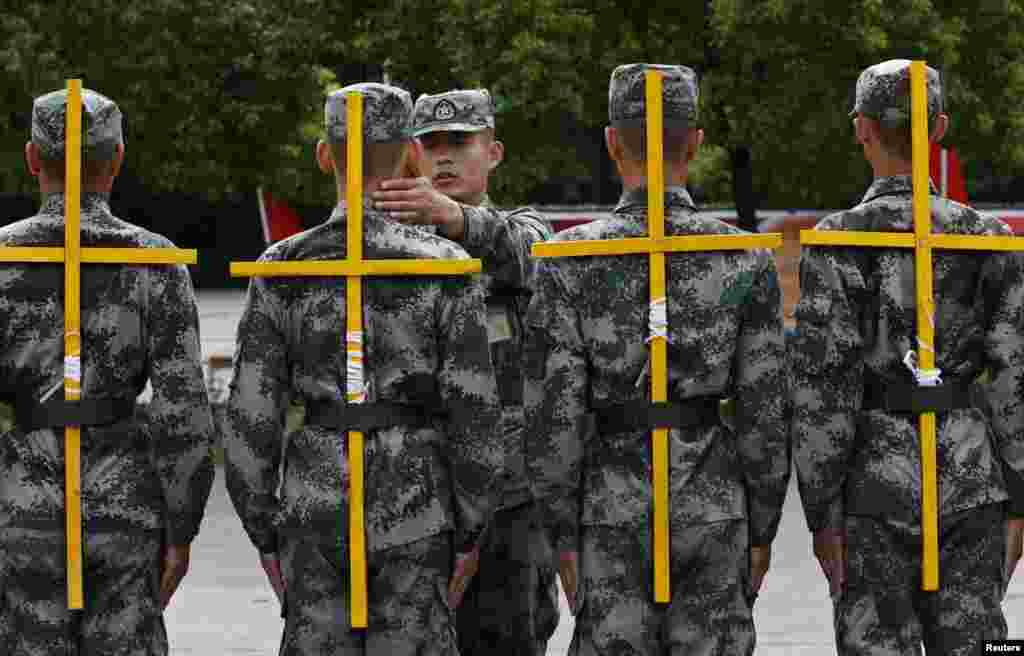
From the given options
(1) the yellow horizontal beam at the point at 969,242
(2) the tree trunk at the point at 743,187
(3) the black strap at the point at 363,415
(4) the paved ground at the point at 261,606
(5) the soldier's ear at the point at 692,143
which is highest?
(5) the soldier's ear at the point at 692,143

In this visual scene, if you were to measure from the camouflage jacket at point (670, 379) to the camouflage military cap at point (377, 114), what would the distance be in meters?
0.55

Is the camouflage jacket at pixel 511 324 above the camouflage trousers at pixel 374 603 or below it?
above

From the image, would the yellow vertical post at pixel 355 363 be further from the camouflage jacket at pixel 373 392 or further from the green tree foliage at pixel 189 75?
the green tree foliage at pixel 189 75

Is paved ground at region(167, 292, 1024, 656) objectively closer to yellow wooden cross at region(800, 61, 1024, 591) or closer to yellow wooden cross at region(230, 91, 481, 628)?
yellow wooden cross at region(800, 61, 1024, 591)

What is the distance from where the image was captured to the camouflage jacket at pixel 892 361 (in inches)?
214

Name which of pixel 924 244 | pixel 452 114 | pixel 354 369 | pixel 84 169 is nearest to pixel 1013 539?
pixel 924 244

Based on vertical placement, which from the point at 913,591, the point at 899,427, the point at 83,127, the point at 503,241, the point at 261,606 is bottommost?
the point at 261,606

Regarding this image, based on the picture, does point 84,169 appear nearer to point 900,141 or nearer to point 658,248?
point 658,248

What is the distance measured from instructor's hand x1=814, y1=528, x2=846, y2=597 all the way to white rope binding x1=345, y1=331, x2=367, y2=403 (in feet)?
4.37

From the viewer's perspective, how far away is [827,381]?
17.9ft

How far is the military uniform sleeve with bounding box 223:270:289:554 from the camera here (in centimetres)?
521

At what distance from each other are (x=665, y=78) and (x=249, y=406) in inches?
55.3

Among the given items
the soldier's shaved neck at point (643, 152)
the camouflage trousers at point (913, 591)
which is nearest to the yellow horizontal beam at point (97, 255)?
the soldier's shaved neck at point (643, 152)

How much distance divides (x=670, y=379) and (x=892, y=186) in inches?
32.9
